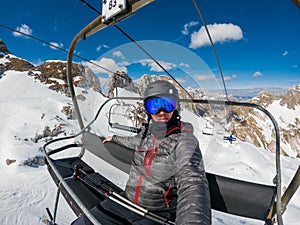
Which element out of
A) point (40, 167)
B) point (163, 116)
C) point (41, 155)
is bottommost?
point (40, 167)

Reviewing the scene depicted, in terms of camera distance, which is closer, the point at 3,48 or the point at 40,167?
the point at 40,167

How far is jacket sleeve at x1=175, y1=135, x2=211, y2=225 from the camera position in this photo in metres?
0.84

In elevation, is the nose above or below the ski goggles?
below

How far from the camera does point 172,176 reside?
3.69 feet

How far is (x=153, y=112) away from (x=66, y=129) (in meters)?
6.61

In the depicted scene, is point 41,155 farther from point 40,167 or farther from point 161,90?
point 161,90

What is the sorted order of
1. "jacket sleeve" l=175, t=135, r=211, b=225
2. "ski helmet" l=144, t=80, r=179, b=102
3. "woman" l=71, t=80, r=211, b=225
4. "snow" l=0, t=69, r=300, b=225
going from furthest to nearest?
"snow" l=0, t=69, r=300, b=225 → "ski helmet" l=144, t=80, r=179, b=102 → "woman" l=71, t=80, r=211, b=225 → "jacket sleeve" l=175, t=135, r=211, b=225

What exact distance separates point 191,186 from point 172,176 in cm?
20

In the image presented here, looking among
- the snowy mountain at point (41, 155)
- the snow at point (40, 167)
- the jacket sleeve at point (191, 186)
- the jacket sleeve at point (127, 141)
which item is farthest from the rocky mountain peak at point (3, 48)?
the jacket sleeve at point (191, 186)

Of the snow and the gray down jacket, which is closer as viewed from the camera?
the gray down jacket

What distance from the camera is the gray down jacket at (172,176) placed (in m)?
0.89

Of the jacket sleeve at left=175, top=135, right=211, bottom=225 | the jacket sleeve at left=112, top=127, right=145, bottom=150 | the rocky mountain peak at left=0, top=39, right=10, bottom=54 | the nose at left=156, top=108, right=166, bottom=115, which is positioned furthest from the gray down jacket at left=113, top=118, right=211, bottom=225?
the rocky mountain peak at left=0, top=39, right=10, bottom=54

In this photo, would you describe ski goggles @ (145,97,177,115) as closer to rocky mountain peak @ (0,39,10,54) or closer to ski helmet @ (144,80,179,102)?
ski helmet @ (144,80,179,102)

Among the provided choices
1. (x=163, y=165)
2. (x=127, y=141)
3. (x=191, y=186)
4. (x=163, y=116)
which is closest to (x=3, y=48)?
(x=127, y=141)
